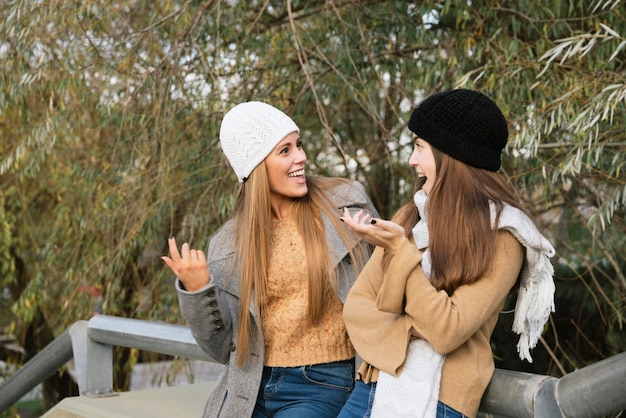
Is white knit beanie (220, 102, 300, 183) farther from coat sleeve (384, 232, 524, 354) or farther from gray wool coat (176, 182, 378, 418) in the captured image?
coat sleeve (384, 232, 524, 354)

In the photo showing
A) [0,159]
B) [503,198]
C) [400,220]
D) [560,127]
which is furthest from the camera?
[0,159]

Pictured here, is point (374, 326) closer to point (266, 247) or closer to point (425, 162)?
point (425, 162)

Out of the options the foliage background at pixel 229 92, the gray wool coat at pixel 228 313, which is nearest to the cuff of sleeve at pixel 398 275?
the gray wool coat at pixel 228 313

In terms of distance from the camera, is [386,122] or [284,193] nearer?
[284,193]

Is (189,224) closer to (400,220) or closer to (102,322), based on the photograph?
(102,322)

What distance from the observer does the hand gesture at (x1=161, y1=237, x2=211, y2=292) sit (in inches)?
96.0

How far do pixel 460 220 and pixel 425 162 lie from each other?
187 millimetres

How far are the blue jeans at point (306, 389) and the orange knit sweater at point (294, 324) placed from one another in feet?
0.08

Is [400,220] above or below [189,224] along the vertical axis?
above

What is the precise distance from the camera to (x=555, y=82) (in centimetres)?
411

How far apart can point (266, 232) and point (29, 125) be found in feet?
11.6

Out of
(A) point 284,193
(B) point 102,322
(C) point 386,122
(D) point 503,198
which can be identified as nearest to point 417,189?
(D) point 503,198

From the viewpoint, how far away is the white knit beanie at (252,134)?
2699 mm

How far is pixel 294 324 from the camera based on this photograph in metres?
2.60
